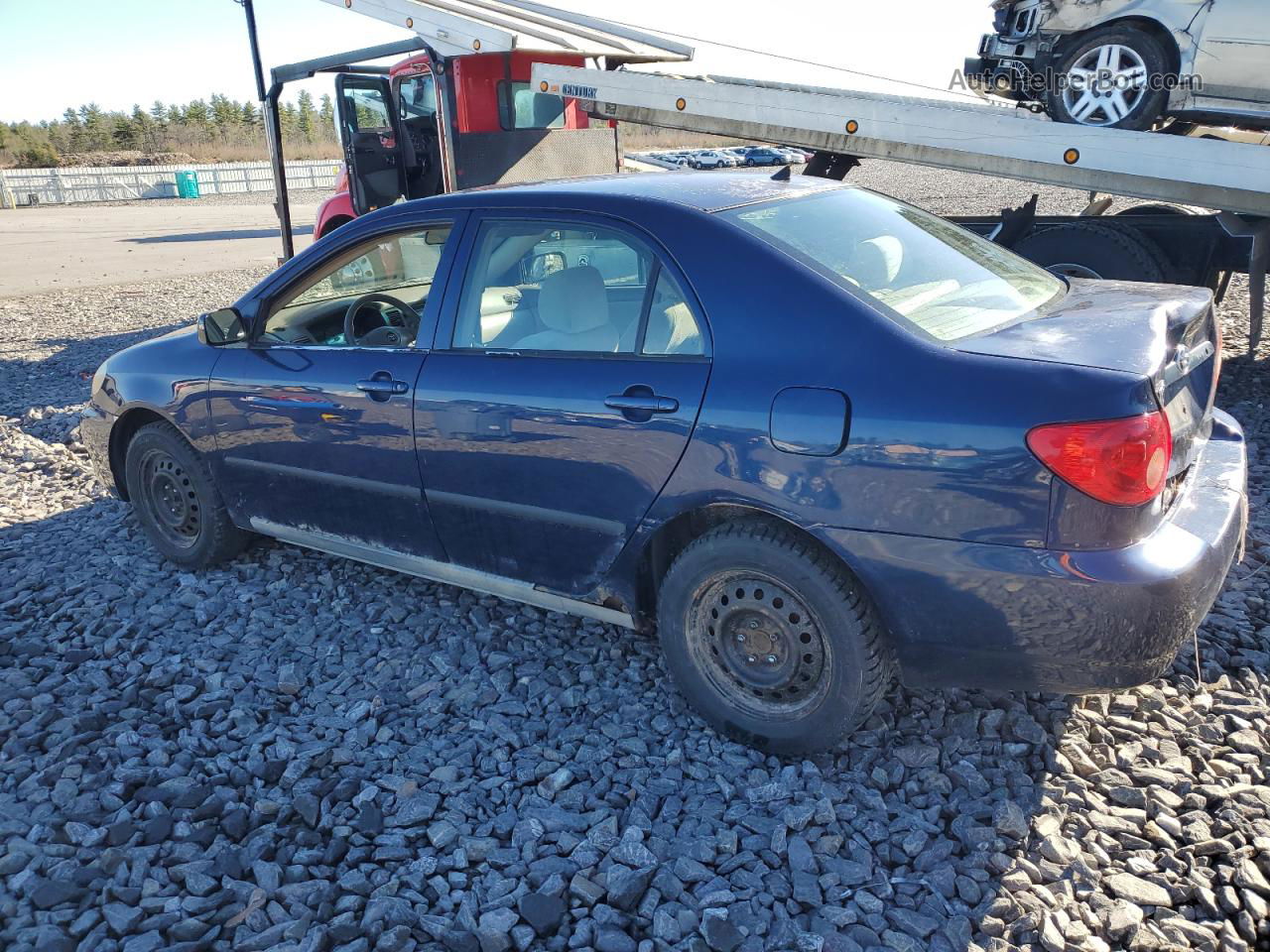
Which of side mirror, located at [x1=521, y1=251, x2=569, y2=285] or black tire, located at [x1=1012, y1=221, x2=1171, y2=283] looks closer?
side mirror, located at [x1=521, y1=251, x2=569, y2=285]

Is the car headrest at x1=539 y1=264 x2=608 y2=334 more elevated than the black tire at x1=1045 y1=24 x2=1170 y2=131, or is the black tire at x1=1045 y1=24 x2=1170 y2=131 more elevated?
the black tire at x1=1045 y1=24 x2=1170 y2=131

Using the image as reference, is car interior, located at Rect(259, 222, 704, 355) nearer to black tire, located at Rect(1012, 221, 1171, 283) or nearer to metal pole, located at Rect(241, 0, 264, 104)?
black tire, located at Rect(1012, 221, 1171, 283)

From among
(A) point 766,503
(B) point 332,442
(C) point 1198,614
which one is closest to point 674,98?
(B) point 332,442

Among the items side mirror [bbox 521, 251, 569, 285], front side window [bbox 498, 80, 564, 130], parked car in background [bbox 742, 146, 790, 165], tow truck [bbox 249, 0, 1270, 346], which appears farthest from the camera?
parked car in background [bbox 742, 146, 790, 165]

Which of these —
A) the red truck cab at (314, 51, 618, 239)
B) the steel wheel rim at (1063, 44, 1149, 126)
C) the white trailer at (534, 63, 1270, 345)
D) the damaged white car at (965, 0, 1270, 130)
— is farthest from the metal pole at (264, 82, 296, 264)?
the steel wheel rim at (1063, 44, 1149, 126)

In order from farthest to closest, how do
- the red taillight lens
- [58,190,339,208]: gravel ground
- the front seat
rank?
1. [58,190,339,208]: gravel ground
2. the front seat
3. the red taillight lens

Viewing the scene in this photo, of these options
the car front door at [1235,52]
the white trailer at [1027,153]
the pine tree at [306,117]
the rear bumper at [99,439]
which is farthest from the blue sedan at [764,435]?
the pine tree at [306,117]

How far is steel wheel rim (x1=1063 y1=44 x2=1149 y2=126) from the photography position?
7.27 m

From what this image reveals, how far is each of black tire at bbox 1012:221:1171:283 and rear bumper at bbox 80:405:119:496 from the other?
5.75 m

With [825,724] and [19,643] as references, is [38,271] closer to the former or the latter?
[19,643]

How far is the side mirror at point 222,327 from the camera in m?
4.03

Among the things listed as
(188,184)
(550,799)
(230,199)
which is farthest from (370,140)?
(188,184)

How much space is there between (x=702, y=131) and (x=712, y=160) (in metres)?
28.9

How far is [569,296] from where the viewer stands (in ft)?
10.9
